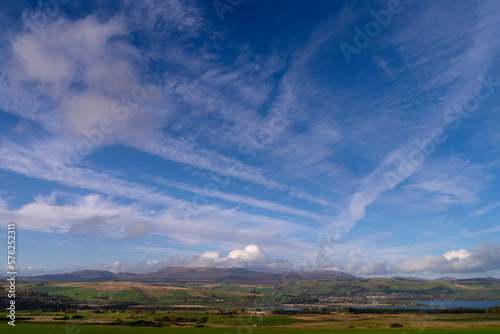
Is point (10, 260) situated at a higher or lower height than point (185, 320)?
higher

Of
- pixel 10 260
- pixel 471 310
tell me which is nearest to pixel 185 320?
pixel 10 260

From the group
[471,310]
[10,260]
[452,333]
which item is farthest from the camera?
[471,310]

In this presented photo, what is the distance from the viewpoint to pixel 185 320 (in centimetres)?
12912

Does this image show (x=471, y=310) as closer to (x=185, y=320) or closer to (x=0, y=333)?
(x=185, y=320)

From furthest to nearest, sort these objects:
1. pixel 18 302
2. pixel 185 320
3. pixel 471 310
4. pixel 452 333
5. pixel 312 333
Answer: pixel 18 302, pixel 471 310, pixel 185 320, pixel 312 333, pixel 452 333

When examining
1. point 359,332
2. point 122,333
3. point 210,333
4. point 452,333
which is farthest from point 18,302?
point 452,333

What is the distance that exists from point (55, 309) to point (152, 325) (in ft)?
279

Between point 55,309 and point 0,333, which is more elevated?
point 0,333

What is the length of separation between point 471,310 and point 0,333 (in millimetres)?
196650

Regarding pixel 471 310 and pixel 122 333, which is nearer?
pixel 122 333

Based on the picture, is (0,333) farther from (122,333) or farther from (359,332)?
(359,332)

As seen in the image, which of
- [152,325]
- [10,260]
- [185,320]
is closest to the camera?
[10,260]

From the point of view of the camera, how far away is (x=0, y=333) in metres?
74.2

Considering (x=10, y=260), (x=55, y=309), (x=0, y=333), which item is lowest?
(x=55, y=309)
